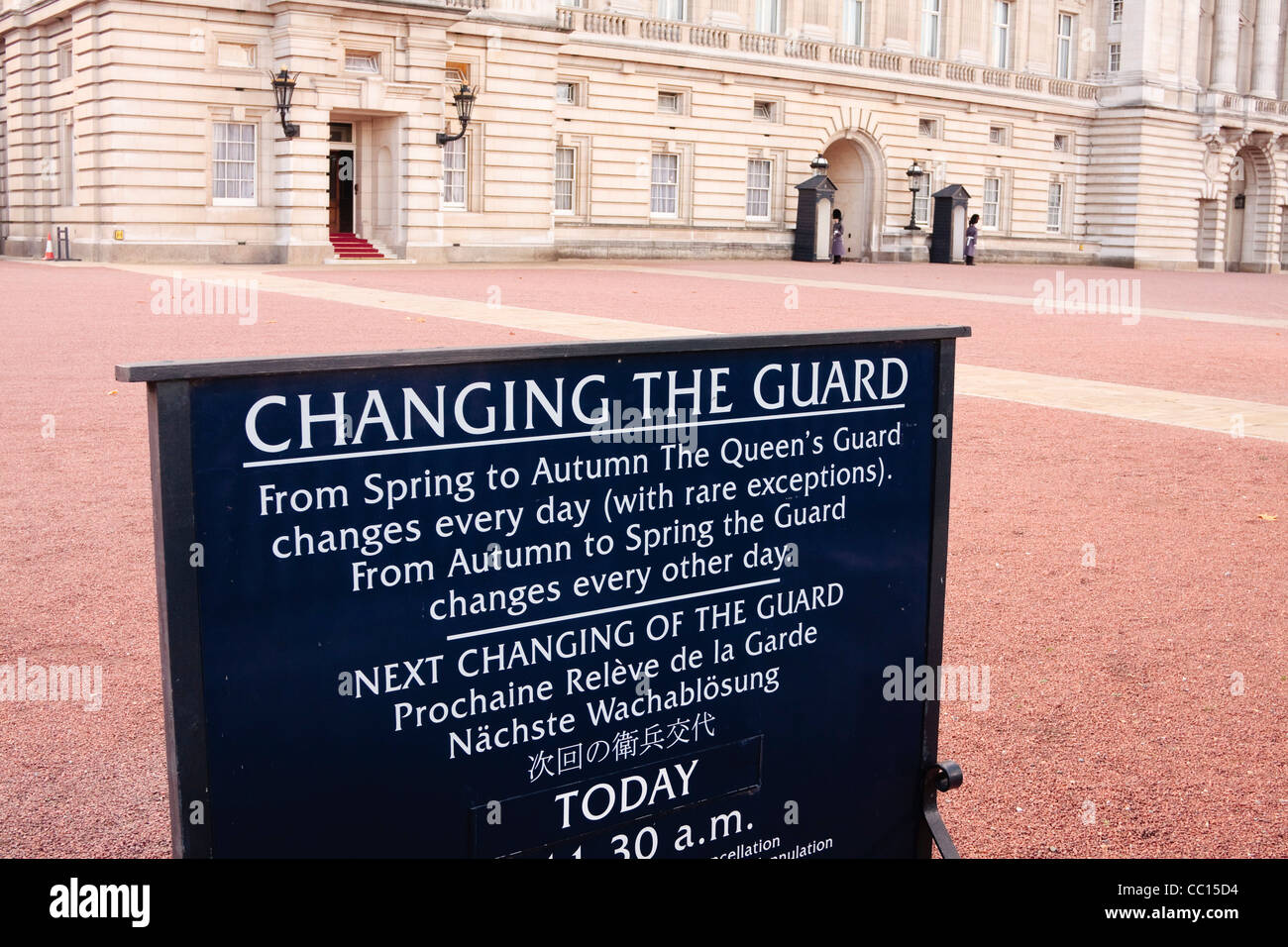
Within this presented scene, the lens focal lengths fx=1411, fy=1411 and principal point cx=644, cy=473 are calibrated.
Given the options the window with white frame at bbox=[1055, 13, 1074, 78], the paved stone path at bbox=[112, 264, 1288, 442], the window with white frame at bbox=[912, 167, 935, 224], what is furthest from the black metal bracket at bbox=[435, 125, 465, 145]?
the window with white frame at bbox=[1055, 13, 1074, 78]

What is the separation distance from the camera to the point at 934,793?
11.9 ft

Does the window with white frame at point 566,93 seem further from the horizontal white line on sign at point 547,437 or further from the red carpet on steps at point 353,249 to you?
the horizontal white line on sign at point 547,437

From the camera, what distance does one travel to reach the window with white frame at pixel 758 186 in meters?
45.7

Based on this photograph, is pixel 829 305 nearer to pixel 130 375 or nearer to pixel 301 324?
pixel 301 324

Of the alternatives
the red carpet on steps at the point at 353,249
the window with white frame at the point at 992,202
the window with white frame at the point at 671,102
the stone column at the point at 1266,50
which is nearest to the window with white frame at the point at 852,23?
the window with white frame at the point at 992,202

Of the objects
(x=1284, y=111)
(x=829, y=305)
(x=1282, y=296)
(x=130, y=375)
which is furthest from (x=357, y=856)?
(x=1284, y=111)

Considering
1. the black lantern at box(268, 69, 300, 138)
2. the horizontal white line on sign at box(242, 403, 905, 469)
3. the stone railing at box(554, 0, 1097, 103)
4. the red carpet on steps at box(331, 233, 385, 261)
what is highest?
the stone railing at box(554, 0, 1097, 103)

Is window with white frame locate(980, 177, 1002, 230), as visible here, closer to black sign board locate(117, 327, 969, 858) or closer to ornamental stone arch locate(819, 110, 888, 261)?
ornamental stone arch locate(819, 110, 888, 261)

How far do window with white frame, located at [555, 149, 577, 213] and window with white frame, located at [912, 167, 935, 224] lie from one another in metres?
14.1

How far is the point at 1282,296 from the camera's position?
33.5 m

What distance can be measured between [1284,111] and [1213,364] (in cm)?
5281

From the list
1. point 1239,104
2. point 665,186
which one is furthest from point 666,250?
point 1239,104

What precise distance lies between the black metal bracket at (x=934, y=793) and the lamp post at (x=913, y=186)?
46755 mm

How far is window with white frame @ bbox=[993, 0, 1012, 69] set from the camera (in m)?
53.9
